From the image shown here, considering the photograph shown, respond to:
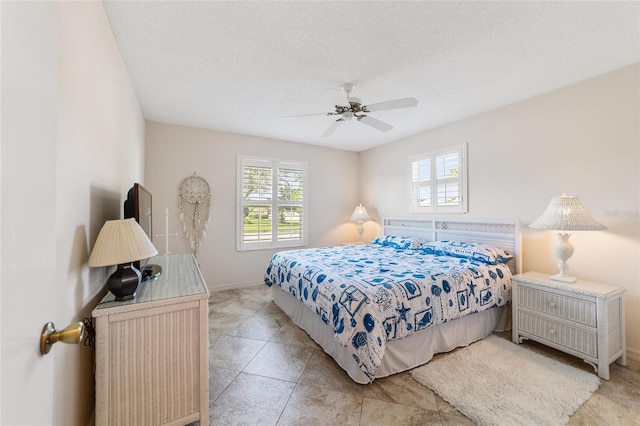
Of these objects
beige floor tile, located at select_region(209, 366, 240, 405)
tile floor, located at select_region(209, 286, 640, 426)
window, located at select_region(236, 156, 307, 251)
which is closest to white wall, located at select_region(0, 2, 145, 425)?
beige floor tile, located at select_region(209, 366, 240, 405)

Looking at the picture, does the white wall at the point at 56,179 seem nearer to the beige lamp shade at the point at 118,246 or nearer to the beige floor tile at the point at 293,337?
the beige lamp shade at the point at 118,246

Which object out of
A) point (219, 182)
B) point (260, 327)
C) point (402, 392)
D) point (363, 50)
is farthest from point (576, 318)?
point (219, 182)

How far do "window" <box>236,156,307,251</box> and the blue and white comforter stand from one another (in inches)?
56.7

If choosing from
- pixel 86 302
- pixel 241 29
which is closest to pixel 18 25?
pixel 86 302

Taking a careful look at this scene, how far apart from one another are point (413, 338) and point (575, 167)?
7.83 feet

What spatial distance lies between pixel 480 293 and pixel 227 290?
3484 millimetres

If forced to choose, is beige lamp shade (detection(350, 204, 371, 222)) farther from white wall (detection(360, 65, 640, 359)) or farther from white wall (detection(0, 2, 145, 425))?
white wall (detection(0, 2, 145, 425))

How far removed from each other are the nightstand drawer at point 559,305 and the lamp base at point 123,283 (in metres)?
3.21

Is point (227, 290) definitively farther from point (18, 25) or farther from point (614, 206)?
point (614, 206)

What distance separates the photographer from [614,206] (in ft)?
7.95

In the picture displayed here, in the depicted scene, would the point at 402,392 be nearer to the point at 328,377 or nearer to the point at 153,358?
the point at 328,377

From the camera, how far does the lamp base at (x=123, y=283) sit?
4.56 ft

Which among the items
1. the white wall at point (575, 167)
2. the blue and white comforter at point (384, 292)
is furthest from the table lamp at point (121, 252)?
the white wall at point (575, 167)

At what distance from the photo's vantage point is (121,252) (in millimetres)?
1349
